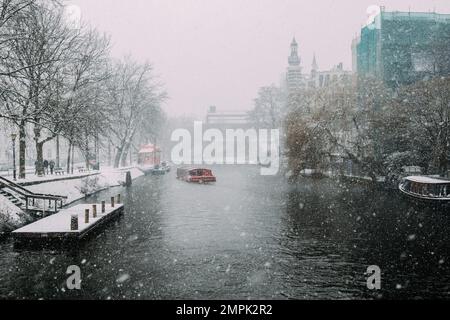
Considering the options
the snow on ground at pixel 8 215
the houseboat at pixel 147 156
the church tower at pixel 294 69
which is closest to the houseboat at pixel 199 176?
the houseboat at pixel 147 156

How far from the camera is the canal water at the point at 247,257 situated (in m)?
10.8

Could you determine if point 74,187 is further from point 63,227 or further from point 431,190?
point 431,190

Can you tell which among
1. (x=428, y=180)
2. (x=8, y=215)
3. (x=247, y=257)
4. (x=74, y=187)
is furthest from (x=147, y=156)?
(x=247, y=257)

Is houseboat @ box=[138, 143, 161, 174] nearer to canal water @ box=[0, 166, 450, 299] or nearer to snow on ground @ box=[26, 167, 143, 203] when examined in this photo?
snow on ground @ box=[26, 167, 143, 203]

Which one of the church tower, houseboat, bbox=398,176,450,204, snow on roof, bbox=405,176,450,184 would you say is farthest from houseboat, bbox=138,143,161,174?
the church tower

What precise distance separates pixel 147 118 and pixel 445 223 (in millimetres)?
47440

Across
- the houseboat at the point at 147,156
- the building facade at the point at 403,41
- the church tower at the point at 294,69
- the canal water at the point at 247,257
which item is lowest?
the canal water at the point at 247,257

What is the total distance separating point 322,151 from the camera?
39969 millimetres

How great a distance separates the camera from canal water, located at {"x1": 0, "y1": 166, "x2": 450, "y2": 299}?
1078 cm

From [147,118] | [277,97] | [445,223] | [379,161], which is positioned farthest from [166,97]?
[445,223]

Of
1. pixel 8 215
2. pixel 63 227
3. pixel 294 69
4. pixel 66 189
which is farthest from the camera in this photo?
pixel 294 69

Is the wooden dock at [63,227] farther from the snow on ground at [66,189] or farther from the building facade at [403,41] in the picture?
the building facade at [403,41]

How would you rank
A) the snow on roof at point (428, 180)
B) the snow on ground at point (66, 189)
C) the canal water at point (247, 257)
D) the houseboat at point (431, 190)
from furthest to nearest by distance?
1. the snow on roof at point (428, 180)
2. the houseboat at point (431, 190)
3. the snow on ground at point (66, 189)
4. the canal water at point (247, 257)

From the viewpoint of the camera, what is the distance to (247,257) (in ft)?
46.0
